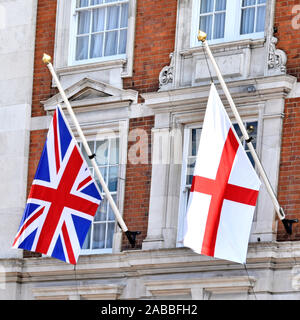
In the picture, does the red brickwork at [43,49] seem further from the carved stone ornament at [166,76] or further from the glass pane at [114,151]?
the carved stone ornament at [166,76]

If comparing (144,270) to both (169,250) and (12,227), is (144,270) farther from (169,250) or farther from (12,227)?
(12,227)

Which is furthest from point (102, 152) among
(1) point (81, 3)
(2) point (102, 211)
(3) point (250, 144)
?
(3) point (250, 144)

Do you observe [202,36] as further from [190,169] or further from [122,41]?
[122,41]

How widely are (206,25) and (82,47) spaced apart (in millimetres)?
2568

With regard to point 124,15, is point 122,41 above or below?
below

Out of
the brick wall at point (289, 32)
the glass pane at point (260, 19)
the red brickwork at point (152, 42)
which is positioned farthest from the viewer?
the red brickwork at point (152, 42)

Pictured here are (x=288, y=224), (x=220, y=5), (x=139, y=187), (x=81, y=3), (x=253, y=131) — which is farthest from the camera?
(x=81, y=3)

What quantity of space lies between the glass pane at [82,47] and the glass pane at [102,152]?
5.26 feet

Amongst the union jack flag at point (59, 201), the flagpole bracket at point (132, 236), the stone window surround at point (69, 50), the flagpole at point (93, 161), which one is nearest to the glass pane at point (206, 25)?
the stone window surround at point (69, 50)

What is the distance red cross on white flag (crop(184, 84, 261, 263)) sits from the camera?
77.7 feet

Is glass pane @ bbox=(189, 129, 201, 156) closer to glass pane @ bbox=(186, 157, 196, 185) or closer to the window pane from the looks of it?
glass pane @ bbox=(186, 157, 196, 185)

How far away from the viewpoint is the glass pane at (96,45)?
1069 inches

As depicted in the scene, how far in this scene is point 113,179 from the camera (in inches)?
1040

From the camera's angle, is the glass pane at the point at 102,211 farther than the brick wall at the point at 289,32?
Yes
